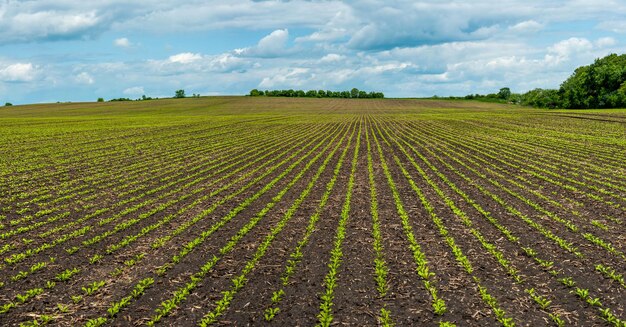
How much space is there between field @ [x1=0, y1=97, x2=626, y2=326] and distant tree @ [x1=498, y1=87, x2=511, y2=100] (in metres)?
183

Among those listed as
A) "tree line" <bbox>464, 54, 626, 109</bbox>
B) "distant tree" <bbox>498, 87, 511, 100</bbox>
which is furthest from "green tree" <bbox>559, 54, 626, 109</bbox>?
"distant tree" <bbox>498, 87, 511, 100</bbox>

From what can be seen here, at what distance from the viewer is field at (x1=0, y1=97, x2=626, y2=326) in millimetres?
8359

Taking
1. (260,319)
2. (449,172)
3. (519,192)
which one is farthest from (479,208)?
(260,319)

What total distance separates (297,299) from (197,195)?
1008cm

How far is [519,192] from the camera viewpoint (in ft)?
57.5

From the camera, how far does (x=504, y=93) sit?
194 metres

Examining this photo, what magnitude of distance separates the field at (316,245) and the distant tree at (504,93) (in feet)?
599

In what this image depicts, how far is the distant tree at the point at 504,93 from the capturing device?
627 feet

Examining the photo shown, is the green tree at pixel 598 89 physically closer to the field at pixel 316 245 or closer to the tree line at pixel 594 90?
the tree line at pixel 594 90

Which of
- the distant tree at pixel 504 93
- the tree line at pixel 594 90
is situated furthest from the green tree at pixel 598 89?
the distant tree at pixel 504 93

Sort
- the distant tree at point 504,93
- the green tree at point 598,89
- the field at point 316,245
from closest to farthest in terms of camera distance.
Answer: the field at point 316,245 → the green tree at point 598,89 → the distant tree at point 504,93

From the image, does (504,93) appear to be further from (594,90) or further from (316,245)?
(316,245)

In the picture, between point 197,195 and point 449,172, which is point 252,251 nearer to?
→ point 197,195

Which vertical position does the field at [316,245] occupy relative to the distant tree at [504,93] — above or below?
below
